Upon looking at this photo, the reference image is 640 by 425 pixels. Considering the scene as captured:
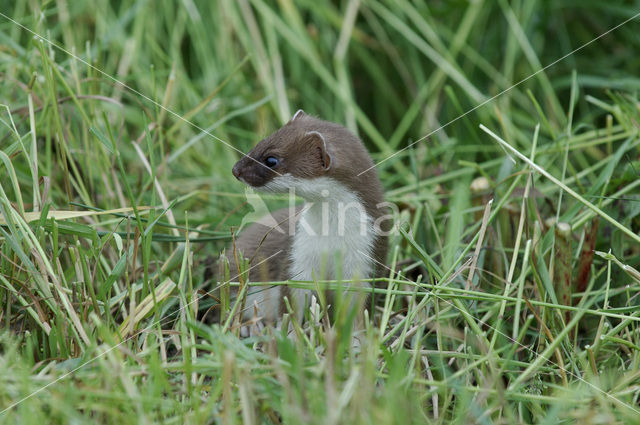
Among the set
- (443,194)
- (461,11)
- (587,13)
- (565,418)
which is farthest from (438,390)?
(587,13)

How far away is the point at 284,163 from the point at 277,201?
1029mm

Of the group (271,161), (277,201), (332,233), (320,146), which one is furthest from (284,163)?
(277,201)

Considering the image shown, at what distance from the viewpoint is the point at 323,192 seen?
267 centimetres

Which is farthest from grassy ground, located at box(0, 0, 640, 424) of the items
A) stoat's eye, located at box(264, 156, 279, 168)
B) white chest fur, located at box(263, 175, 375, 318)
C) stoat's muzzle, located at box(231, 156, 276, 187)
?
stoat's eye, located at box(264, 156, 279, 168)

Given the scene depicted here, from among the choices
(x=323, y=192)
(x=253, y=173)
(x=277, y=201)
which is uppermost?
(x=253, y=173)

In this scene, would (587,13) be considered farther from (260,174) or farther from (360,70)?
(260,174)

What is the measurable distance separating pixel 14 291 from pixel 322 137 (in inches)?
46.2

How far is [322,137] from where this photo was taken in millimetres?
2611

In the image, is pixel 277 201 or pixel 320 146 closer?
pixel 320 146

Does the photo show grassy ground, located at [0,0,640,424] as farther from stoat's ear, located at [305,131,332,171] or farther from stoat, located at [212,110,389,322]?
stoat's ear, located at [305,131,332,171]

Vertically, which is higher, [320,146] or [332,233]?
[320,146]

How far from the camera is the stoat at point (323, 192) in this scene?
2650 mm

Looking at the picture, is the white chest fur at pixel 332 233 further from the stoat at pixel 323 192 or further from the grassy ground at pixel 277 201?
the grassy ground at pixel 277 201

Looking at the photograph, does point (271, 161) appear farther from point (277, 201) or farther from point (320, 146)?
point (277, 201)
